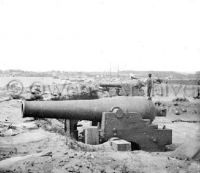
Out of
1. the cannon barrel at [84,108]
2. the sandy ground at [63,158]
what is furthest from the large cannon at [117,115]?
the sandy ground at [63,158]

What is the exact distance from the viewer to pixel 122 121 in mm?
8062

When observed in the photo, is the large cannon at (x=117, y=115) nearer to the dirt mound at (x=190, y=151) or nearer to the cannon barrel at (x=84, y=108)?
the cannon barrel at (x=84, y=108)

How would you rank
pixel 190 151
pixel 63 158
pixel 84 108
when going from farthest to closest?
pixel 84 108 → pixel 190 151 → pixel 63 158

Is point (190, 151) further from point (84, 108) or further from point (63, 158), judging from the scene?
point (84, 108)

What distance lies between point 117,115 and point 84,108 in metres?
0.89

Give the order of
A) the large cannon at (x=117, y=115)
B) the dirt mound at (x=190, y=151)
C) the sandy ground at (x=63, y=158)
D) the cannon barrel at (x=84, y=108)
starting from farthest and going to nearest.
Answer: the large cannon at (x=117, y=115), the cannon barrel at (x=84, y=108), the dirt mound at (x=190, y=151), the sandy ground at (x=63, y=158)

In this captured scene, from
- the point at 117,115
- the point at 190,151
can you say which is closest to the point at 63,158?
the point at 190,151

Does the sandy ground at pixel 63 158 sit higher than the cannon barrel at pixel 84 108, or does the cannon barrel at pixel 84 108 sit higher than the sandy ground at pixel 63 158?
the cannon barrel at pixel 84 108

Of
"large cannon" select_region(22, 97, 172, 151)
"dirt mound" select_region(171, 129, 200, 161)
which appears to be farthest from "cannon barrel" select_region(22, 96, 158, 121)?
"dirt mound" select_region(171, 129, 200, 161)

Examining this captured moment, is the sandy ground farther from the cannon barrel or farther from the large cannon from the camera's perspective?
the large cannon

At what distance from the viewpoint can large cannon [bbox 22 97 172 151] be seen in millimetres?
7891

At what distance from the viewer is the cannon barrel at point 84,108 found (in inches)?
306

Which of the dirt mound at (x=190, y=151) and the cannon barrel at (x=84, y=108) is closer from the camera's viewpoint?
the dirt mound at (x=190, y=151)

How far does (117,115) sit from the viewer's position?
26.1 ft
